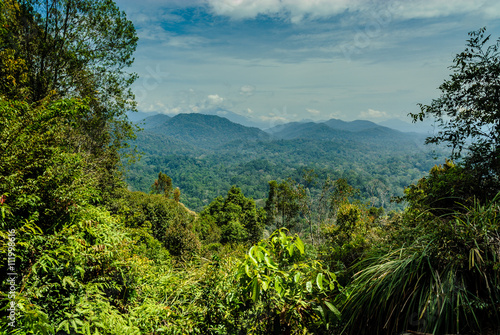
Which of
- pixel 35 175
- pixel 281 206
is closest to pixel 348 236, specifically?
pixel 35 175

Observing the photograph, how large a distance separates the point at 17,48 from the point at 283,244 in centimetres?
1030

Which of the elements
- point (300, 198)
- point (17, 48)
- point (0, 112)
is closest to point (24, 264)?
point (0, 112)

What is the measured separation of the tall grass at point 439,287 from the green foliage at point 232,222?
27.3m

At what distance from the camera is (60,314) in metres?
2.17

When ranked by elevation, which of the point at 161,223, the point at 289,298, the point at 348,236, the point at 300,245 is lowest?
the point at 161,223

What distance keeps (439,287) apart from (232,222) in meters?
32.6

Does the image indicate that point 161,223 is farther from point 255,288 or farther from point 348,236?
point 255,288

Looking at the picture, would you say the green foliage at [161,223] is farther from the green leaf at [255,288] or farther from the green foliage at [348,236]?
the green leaf at [255,288]

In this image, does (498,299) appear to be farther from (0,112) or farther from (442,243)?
(0,112)

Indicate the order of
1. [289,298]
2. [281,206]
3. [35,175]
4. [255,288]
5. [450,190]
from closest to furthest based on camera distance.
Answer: [255,288] → [289,298] → [35,175] → [450,190] → [281,206]

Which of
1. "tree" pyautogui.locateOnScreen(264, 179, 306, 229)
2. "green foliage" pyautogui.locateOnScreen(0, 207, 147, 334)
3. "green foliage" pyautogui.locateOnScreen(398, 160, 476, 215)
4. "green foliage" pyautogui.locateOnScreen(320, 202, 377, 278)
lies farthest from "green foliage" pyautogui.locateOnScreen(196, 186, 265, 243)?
"green foliage" pyautogui.locateOnScreen(0, 207, 147, 334)

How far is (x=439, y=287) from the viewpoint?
174 centimetres

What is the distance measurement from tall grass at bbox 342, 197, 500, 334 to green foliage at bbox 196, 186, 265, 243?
89.7 ft

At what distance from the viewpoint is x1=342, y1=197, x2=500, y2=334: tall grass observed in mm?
1629
